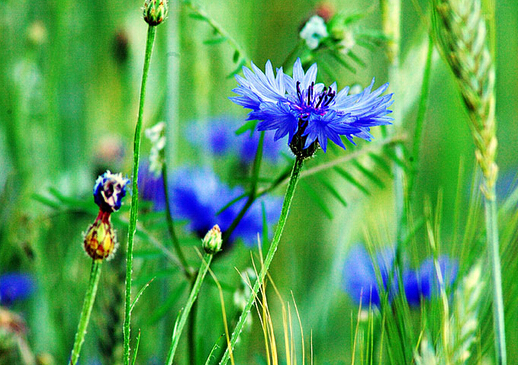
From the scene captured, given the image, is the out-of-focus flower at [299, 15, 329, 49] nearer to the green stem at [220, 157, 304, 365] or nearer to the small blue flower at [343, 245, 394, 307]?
the green stem at [220, 157, 304, 365]

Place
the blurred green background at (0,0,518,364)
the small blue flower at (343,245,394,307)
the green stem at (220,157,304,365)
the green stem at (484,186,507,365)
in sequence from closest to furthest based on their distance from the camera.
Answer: the green stem at (220,157,304,365)
the green stem at (484,186,507,365)
the blurred green background at (0,0,518,364)
the small blue flower at (343,245,394,307)

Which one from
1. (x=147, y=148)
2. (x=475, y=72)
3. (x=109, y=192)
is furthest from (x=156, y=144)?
(x=147, y=148)

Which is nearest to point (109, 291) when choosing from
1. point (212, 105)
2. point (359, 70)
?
point (212, 105)

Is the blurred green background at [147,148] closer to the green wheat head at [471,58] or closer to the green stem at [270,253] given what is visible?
the green wheat head at [471,58]

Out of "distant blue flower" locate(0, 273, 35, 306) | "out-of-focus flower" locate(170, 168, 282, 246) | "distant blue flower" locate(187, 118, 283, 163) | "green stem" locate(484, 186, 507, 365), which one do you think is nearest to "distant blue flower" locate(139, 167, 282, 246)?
"out-of-focus flower" locate(170, 168, 282, 246)

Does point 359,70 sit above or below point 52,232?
above

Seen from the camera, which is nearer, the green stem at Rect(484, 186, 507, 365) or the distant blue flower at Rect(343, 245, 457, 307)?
the green stem at Rect(484, 186, 507, 365)

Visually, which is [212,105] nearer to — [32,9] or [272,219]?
[32,9]
